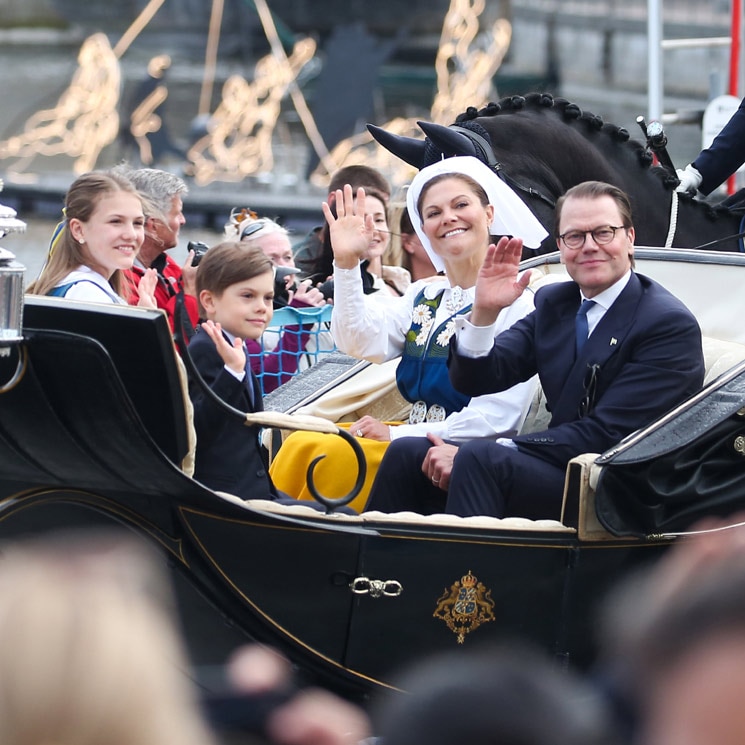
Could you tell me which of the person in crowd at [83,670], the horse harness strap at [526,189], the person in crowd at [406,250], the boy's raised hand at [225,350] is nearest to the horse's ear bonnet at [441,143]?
the horse harness strap at [526,189]

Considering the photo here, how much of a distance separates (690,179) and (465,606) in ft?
8.65

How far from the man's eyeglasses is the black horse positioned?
1.20 metres

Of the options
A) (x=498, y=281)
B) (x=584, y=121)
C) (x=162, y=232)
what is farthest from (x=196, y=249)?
(x=498, y=281)

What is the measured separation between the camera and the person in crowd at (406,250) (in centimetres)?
516

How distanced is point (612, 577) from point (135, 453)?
46.0 inches

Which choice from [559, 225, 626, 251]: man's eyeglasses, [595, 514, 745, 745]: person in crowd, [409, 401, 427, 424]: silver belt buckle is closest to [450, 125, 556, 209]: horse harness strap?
[409, 401, 427, 424]: silver belt buckle

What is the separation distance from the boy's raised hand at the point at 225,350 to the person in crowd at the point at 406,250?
79.6 inches

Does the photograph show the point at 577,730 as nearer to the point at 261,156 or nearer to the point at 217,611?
the point at 217,611

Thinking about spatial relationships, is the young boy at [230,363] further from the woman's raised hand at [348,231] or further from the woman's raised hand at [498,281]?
the woman's raised hand at [498,281]

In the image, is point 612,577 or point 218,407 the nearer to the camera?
point 218,407

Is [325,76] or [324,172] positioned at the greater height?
[325,76]

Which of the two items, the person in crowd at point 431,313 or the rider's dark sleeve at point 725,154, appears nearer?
the person in crowd at point 431,313

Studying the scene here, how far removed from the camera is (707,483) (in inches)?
124

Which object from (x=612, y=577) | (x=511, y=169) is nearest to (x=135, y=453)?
(x=612, y=577)
